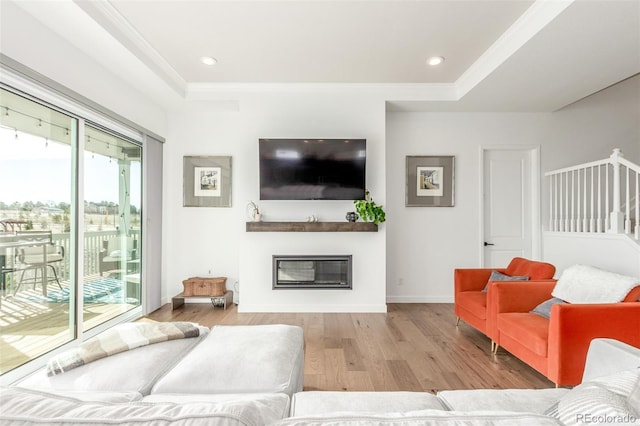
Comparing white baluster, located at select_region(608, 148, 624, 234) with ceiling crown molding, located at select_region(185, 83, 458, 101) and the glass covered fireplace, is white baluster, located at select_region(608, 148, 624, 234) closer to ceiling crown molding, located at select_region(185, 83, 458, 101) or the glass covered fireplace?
ceiling crown molding, located at select_region(185, 83, 458, 101)

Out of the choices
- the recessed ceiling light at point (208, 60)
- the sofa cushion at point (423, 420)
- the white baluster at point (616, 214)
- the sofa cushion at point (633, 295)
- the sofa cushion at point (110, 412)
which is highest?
the recessed ceiling light at point (208, 60)

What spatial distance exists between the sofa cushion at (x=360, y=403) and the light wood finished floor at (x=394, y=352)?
127 centimetres

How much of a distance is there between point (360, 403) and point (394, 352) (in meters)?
1.99

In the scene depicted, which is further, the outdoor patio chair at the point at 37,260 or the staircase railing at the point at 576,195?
the staircase railing at the point at 576,195

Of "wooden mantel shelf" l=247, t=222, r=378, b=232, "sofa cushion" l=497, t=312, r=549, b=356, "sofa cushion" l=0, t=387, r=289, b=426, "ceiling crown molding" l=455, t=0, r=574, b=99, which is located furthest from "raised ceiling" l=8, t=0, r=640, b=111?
"sofa cushion" l=0, t=387, r=289, b=426

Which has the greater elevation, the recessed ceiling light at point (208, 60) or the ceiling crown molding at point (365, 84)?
the recessed ceiling light at point (208, 60)

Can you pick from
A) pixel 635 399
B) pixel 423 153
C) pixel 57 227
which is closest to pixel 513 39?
pixel 423 153

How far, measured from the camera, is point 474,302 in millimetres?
3148

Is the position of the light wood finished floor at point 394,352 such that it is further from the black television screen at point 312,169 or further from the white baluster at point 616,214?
the white baluster at point 616,214

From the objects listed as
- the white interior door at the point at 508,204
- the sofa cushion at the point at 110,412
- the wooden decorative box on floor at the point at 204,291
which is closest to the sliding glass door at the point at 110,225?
the wooden decorative box on floor at the point at 204,291

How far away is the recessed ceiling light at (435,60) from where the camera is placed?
133 inches

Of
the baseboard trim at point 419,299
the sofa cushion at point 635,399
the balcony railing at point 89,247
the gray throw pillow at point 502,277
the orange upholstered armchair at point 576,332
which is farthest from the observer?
the baseboard trim at point 419,299

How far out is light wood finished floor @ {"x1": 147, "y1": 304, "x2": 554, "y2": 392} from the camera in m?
2.34

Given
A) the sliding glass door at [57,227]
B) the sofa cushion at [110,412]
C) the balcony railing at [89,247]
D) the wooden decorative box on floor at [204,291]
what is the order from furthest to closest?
the wooden decorative box on floor at [204,291], the balcony railing at [89,247], the sliding glass door at [57,227], the sofa cushion at [110,412]
